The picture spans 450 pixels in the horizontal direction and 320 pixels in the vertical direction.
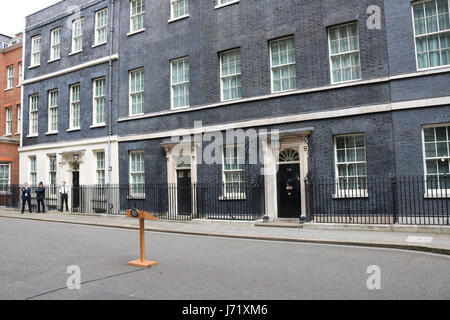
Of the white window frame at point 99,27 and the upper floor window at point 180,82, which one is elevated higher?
the white window frame at point 99,27

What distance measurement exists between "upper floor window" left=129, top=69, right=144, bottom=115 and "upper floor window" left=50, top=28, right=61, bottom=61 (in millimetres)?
7015

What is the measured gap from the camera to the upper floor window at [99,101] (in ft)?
69.5

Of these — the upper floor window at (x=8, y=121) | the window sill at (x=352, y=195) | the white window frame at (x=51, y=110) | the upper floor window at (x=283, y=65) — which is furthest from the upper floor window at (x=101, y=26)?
the window sill at (x=352, y=195)

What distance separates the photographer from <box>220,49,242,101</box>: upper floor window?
16516 mm

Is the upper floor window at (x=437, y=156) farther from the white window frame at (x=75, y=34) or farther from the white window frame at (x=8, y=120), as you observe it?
the white window frame at (x=8, y=120)

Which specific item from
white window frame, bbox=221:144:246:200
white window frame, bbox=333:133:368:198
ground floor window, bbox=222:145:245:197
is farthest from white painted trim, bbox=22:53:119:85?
white window frame, bbox=333:133:368:198

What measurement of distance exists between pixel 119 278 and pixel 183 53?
1373 centimetres

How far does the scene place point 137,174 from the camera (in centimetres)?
1945

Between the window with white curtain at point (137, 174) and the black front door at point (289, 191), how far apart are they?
7.42m

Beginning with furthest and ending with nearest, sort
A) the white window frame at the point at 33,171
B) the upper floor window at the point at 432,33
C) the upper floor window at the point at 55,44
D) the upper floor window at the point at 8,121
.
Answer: the upper floor window at the point at 8,121
the white window frame at the point at 33,171
the upper floor window at the point at 55,44
the upper floor window at the point at 432,33

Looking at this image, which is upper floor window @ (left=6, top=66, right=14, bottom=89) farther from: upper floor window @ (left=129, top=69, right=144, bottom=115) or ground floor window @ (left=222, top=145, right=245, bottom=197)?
ground floor window @ (left=222, top=145, right=245, bottom=197)

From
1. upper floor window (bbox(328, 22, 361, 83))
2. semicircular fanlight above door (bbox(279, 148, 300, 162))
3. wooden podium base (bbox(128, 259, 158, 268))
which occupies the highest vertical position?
upper floor window (bbox(328, 22, 361, 83))

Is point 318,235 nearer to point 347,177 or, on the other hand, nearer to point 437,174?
point 347,177

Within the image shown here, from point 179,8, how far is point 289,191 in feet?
35.0
